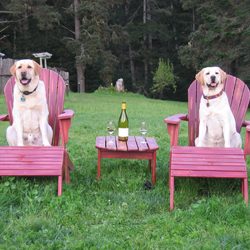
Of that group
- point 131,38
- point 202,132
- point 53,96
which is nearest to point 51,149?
point 53,96

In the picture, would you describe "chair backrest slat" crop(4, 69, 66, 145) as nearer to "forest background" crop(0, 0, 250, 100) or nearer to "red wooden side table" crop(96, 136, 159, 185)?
"red wooden side table" crop(96, 136, 159, 185)

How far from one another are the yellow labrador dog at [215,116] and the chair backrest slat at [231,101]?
403 mm

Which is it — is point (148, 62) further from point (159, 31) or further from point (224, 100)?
point (224, 100)

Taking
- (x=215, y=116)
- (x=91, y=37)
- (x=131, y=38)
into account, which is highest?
(x=131, y=38)

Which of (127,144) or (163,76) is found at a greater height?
(163,76)

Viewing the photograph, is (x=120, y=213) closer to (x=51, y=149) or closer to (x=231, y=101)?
(x=51, y=149)

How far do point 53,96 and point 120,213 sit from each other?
193 centimetres

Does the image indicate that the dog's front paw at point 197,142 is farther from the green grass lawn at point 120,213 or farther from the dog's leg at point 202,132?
the green grass lawn at point 120,213

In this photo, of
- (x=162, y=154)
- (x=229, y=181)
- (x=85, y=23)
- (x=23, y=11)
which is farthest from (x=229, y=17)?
(x=229, y=181)

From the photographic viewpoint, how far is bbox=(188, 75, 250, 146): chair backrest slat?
4.97 m

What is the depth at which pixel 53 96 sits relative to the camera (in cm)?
505

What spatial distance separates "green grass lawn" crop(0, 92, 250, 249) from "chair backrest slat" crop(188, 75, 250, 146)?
60 cm

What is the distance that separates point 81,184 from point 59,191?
0.47 m

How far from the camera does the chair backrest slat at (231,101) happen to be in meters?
4.97
